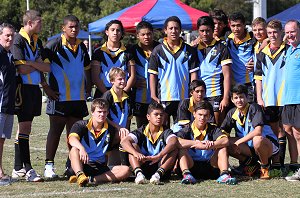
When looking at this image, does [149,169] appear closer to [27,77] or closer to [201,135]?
[201,135]

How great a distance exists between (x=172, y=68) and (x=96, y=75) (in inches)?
38.2

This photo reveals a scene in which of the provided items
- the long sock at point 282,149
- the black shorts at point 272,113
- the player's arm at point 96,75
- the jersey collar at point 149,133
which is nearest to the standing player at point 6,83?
the player's arm at point 96,75

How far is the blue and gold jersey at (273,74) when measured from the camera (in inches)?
351

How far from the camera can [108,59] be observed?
9.38 m

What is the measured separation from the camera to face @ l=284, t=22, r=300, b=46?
846cm

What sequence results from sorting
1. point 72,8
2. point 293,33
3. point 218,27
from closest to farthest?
point 293,33 → point 218,27 → point 72,8

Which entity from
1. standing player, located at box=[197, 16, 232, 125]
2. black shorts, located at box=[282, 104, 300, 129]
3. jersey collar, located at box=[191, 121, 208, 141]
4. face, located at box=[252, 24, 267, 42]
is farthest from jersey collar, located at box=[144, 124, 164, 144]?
face, located at box=[252, 24, 267, 42]

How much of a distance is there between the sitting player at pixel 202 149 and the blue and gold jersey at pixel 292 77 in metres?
0.88

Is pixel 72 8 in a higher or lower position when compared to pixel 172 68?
higher

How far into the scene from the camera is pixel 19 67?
8.62 m

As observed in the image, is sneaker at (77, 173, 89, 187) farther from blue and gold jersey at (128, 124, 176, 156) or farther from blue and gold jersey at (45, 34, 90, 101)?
blue and gold jersey at (45, 34, 90, 101)

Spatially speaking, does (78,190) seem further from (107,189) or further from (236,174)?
(236,174)

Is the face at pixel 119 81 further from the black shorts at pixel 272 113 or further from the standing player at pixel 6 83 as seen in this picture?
the black shorts at pixel 272 113

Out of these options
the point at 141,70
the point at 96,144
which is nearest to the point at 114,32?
the point at 141,70
